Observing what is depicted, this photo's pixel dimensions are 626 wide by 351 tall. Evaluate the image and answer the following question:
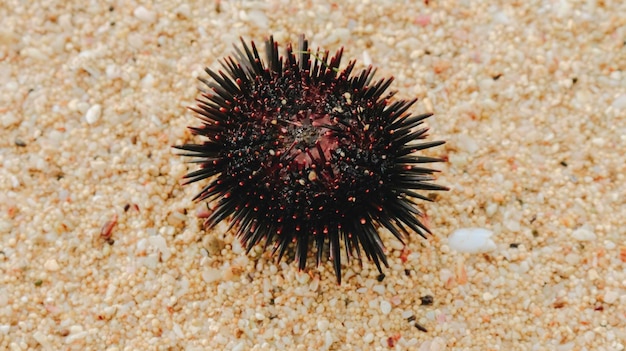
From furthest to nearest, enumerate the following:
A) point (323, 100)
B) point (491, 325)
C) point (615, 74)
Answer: point (615, 74)
point (491, 325)
point (323, 100)

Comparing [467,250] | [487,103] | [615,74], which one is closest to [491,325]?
[467,250]

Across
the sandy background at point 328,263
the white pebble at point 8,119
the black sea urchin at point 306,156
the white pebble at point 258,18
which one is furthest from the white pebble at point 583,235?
the white pebble at point 8,119

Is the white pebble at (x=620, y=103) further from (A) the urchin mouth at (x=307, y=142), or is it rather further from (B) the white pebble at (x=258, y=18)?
(B) the white pebble at (x=258, y=18)

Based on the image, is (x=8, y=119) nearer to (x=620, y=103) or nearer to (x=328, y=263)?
(x=328, y=263)

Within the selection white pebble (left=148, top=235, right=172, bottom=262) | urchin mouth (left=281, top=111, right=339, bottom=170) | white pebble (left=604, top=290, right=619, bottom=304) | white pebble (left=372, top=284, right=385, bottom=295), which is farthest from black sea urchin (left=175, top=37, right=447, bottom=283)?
white pebble (left=604, top=290, right=619, bottom=304)

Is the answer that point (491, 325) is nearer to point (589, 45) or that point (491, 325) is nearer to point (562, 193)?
point (562, 193)

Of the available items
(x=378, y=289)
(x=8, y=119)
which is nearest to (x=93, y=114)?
(x=8, y=119)
